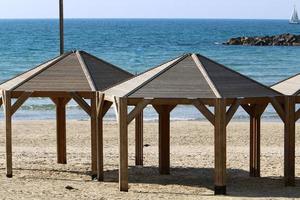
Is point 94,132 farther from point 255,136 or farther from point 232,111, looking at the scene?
point 255,136

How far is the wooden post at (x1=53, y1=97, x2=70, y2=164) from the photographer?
17891 millimetres

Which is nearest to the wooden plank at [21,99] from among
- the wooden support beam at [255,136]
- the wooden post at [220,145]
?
the wooden post at [220,145]

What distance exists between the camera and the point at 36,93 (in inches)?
618

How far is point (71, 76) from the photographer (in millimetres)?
16078

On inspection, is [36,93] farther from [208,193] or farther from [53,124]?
[53,124]

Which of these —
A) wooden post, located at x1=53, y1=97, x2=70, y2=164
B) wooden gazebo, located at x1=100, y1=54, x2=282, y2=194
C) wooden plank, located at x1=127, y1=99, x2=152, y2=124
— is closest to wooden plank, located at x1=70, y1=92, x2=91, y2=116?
wooden gazebo, located at x1=100, y1=54, x2=282, y2=194

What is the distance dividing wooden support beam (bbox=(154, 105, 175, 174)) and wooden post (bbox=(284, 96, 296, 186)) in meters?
2.54

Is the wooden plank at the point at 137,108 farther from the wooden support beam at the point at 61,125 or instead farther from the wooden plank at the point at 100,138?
the wooden support beam at the point at 61,125

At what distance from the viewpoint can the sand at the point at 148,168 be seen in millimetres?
14305

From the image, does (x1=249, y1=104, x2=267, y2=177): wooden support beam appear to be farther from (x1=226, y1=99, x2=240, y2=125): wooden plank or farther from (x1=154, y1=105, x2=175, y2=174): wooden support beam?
(x1=226, y1=99, x2=240, y2=125): wooden plank

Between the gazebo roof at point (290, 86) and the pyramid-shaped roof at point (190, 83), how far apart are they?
42 centimetres

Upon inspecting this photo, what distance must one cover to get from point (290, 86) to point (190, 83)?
7.67ft

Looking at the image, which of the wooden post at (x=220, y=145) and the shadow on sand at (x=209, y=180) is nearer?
the wooden post at (x=220, y=145)

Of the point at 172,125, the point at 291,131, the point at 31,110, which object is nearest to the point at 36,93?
the point at 291,131
